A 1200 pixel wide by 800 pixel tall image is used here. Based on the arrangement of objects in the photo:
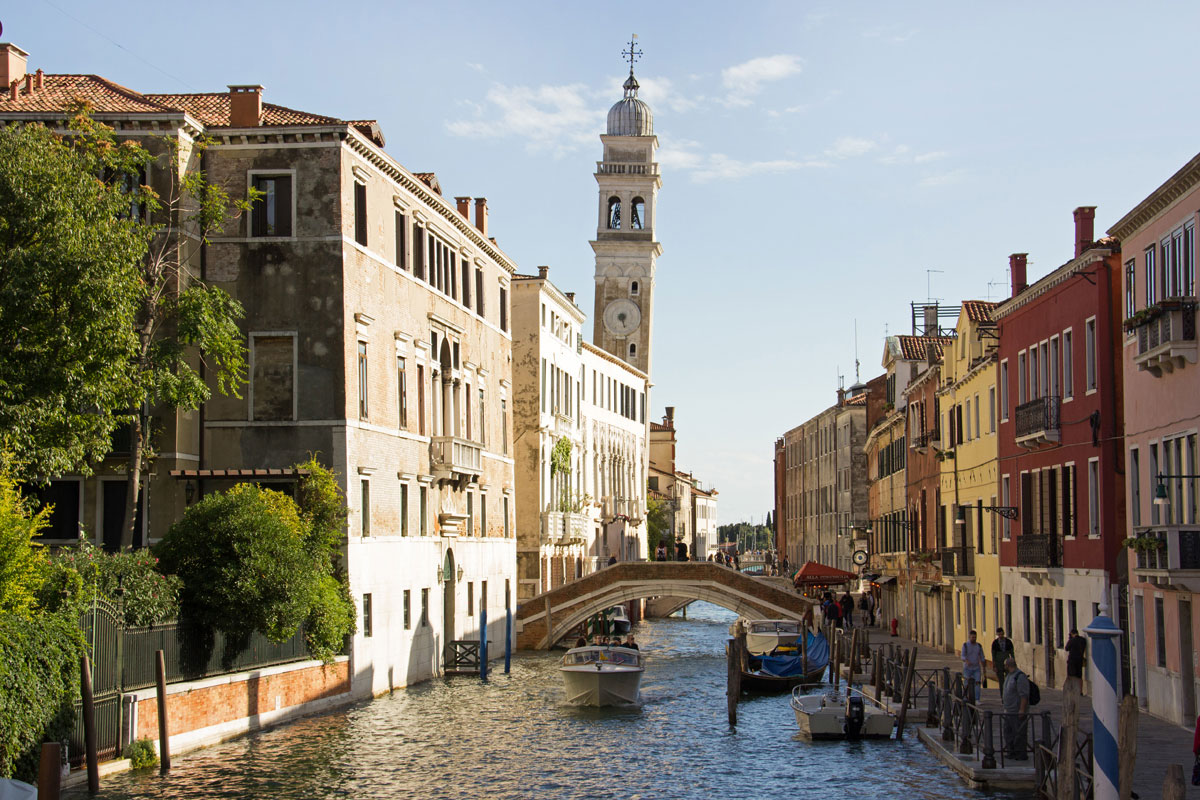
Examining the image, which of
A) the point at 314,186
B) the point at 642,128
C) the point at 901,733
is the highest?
the point at 642,128

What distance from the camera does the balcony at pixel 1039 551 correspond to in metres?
27.6

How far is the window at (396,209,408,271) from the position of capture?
1329 inches

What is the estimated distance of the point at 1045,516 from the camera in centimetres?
2878

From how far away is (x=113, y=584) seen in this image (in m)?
21.6

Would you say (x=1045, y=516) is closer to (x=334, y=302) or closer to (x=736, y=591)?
(x=334, y=302)

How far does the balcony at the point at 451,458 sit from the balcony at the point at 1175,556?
62.2 ft

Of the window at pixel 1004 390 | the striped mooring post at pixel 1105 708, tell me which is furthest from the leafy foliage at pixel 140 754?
the window at pixel 1004 390

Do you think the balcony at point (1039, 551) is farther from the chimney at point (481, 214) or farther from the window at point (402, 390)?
the chimney at point (481, 214)

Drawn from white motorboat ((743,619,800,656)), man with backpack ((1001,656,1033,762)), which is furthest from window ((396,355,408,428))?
man with backpack ((1001,656,1033,762))

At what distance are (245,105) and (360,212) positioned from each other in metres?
3.16

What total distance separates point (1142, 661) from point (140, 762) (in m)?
15.3

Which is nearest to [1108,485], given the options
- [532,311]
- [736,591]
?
[736,591]

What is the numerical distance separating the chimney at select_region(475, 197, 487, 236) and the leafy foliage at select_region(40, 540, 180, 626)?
69.1 ft

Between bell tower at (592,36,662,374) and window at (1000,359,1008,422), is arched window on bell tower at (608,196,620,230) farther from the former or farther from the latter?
window at (1000,359,1008,422)
